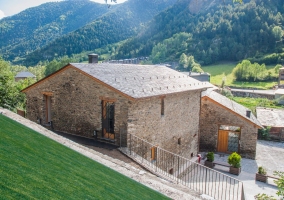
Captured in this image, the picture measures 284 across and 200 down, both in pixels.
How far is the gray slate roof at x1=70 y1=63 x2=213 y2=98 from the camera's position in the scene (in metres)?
13.1

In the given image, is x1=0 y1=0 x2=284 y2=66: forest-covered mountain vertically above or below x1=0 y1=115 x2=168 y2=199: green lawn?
above

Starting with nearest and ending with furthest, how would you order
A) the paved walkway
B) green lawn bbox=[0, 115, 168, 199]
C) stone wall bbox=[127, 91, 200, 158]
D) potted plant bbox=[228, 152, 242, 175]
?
green lawn bbox=[0, 115, 168, 199] < stone wall bbox=[127, 91, 200, 158] < the paved walkway < potted plant bbox=[228, 152, 242, 175]

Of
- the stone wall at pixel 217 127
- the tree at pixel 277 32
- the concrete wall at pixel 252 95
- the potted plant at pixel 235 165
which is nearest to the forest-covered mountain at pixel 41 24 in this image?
the tree at pixel 277 32

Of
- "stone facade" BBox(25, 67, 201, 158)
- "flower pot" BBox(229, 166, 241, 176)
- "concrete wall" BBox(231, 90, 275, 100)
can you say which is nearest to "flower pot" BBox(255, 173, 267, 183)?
"flower pot" BBox(229, 166, 241, 176)

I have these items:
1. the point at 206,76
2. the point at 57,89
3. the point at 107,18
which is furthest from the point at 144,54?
the point at 57,89

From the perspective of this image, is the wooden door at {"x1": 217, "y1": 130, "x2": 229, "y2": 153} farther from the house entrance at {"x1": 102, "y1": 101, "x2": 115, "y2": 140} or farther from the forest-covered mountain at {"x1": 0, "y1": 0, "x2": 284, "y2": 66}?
the forest-covered mountain at {"x1": 0, "y1": 0, "x2": 284, "y2": 66}

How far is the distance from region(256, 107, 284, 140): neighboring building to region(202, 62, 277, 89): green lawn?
2905 centimetres

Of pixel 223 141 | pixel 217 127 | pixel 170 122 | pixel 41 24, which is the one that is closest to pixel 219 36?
pixel 217 127

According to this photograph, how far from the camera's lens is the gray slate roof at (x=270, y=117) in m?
26.3

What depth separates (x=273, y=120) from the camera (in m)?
27.1

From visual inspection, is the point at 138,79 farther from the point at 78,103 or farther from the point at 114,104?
the point at 78,103

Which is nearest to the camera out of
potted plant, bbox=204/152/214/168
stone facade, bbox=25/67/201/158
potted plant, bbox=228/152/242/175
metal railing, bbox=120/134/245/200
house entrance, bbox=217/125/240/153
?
metal railing, bbox=120/134/245/200

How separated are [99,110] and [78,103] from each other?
1.43m

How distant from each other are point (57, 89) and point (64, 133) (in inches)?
97.9
